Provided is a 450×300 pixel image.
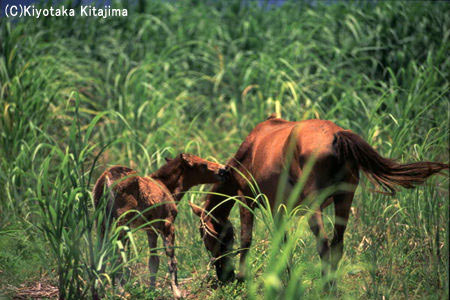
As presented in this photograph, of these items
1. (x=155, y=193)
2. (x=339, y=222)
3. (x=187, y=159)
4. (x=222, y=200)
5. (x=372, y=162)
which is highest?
(x=372, y=162)

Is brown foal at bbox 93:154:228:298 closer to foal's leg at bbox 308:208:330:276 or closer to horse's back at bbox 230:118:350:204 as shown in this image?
horse's back at bbox 230:118:350:204

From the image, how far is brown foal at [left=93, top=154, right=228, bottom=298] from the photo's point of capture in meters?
4.55

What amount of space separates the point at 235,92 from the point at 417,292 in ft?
19.5

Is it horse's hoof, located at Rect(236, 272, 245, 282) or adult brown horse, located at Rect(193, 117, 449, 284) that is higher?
adult brown horse, located at Rect(193, 117, 449, 284)

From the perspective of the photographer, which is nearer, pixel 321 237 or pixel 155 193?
pixel 321 237

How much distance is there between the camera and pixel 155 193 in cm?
472

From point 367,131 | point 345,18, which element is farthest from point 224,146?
point 345,18

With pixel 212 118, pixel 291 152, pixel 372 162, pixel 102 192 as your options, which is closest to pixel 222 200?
pixel 291 152

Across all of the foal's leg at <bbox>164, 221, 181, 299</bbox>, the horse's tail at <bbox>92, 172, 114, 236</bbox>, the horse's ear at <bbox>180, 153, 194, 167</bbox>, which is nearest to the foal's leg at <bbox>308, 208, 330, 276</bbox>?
the foal's leg at <bbox>164, 221, 181, 299</bbox>

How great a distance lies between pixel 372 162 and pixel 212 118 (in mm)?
6100

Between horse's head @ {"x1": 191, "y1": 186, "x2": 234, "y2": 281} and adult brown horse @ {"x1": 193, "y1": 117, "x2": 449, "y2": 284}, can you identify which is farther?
horse's head @ {"x1": 191, "y1": 186, "x2": 234, "y2": 281}

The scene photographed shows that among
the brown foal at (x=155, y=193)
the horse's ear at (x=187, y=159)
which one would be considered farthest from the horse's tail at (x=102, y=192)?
the horse's ear at (x=187, y=159)

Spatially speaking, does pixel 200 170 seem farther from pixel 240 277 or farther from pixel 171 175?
pixel 240 277

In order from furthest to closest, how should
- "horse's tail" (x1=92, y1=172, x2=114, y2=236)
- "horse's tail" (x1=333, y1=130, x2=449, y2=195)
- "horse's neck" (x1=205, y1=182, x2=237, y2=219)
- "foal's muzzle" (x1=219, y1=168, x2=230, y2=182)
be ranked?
"horse's neck" (x1=205, y1=182, x2=237, y2=219) → "foal's muzzle" (x1=219, y1=168, x2=230, y2=182) → "horse's tail" (x1=92, y1=172, x2=114, y2=236) → "horse's tail" (x1=333, y1=130, x2=449, y2=195)
